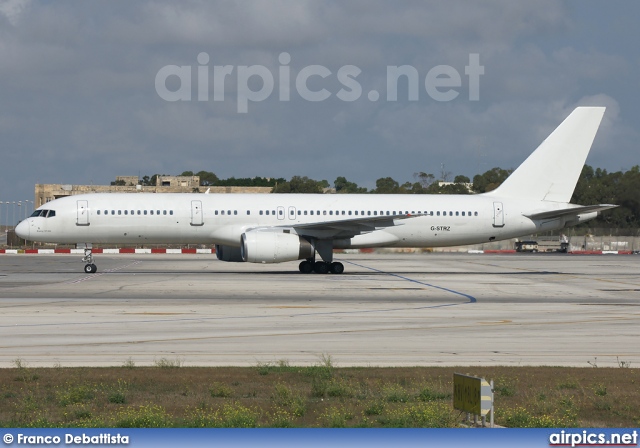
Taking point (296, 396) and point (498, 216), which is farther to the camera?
point (498, 216)

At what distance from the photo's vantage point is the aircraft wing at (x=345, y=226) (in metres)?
42.5

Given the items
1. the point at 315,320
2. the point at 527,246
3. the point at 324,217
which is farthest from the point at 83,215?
the point at 527,246

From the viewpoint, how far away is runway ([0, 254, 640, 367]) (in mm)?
17375

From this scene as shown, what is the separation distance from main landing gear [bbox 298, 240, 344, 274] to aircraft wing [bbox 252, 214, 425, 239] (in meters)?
0.63

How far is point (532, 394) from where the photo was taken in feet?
43.7

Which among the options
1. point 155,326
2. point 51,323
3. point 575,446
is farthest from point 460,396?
point 51,323

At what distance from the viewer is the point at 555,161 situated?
159ft

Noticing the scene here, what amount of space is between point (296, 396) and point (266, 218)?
32.5m

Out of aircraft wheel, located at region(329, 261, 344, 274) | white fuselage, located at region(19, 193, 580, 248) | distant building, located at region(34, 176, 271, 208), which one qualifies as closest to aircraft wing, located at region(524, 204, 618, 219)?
white fuselage, located at region(19, 193, 580, 248)

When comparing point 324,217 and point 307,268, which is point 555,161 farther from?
point 307,268

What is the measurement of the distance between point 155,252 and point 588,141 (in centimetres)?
4146

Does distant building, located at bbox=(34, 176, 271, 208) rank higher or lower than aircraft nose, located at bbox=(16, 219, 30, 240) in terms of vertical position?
higher

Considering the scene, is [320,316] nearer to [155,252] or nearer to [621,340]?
[621,340]

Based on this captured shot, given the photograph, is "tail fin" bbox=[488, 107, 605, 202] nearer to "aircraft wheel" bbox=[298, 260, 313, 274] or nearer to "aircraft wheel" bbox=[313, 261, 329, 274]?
"aircraft wheel" bbox=[313, 261, 329, 274]
